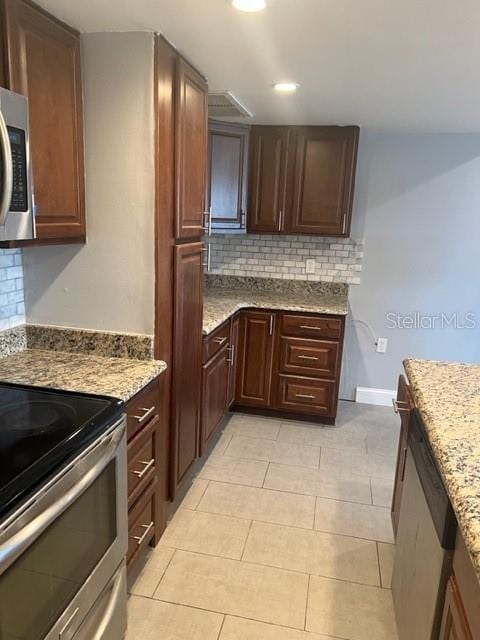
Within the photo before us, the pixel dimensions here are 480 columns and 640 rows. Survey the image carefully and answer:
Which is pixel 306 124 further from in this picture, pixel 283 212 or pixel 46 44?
pixel 46 44

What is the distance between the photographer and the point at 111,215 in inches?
75.4

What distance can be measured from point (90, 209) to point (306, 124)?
198cm

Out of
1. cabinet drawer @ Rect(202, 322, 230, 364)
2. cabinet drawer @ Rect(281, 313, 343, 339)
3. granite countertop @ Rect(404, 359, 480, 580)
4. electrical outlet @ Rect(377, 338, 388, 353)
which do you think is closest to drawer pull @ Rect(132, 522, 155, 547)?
cabinet drawer @ Rect(202, 322, 230, 364)

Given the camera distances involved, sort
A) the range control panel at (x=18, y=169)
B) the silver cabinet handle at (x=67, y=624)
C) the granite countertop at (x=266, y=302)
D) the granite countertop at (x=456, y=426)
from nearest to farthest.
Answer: the granite countertop at (x=456, y=426), the silver cabinet handle at (x=67, y=624), the range control panel at (x=18, y=169), the granite countertop at (x=266, y=302)

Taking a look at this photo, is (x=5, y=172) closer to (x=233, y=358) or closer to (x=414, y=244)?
(x=233, y=358)

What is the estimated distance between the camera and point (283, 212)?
11.5ft

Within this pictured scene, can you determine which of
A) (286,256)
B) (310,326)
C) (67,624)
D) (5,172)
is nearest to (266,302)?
(310,326)

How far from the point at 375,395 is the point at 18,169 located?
3.29 meters

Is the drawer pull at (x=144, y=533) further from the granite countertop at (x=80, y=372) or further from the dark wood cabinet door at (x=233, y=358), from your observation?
the dark wood cabinet door at (x=233, y=358)

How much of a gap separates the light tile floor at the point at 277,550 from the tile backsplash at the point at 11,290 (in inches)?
47.1

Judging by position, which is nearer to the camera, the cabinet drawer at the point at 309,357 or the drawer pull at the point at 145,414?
the drawer pull at the point at 145,414

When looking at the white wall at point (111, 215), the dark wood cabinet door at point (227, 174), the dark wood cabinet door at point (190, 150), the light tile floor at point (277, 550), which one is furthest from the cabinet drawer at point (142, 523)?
the dark wood cabinet door at point (227, 174)

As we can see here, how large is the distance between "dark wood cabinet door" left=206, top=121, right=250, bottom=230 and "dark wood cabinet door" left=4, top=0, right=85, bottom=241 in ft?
4.86

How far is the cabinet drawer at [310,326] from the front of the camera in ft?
10.9
